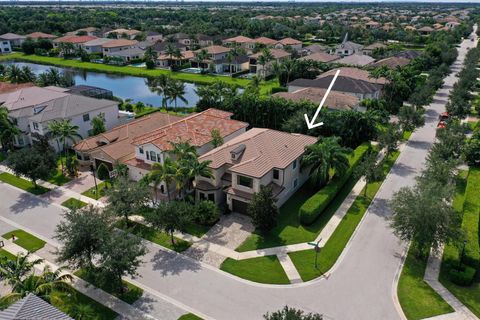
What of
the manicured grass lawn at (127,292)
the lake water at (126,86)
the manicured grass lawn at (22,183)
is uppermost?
the manicured grass lawn at (127,292)

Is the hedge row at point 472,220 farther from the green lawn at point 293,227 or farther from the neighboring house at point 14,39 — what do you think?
the neighboring house at point 14,39

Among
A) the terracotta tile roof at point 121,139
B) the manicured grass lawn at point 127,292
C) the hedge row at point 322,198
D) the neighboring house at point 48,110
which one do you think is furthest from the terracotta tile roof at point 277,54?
the manicured grass lawn at point 127,292


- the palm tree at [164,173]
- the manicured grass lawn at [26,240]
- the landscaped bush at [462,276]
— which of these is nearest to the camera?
the landscaped bush at [462,276]

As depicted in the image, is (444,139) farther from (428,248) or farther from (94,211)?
(94,211)

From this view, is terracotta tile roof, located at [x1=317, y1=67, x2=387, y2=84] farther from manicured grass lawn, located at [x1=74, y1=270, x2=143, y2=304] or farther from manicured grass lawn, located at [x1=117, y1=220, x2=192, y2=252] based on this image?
manicured grass lawn, located at [x1=74, y1=270, x2=143, y2=304]

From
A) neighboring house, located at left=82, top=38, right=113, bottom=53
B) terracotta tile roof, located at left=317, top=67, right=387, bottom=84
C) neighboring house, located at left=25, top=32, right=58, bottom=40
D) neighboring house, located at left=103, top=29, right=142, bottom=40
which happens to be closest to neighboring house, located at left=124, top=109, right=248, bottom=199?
terracotta tile roof, located at left=317, top=67, right=387, bottom=84

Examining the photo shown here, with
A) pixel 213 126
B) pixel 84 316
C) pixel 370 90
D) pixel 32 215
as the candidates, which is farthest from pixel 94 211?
pixel 370 90
